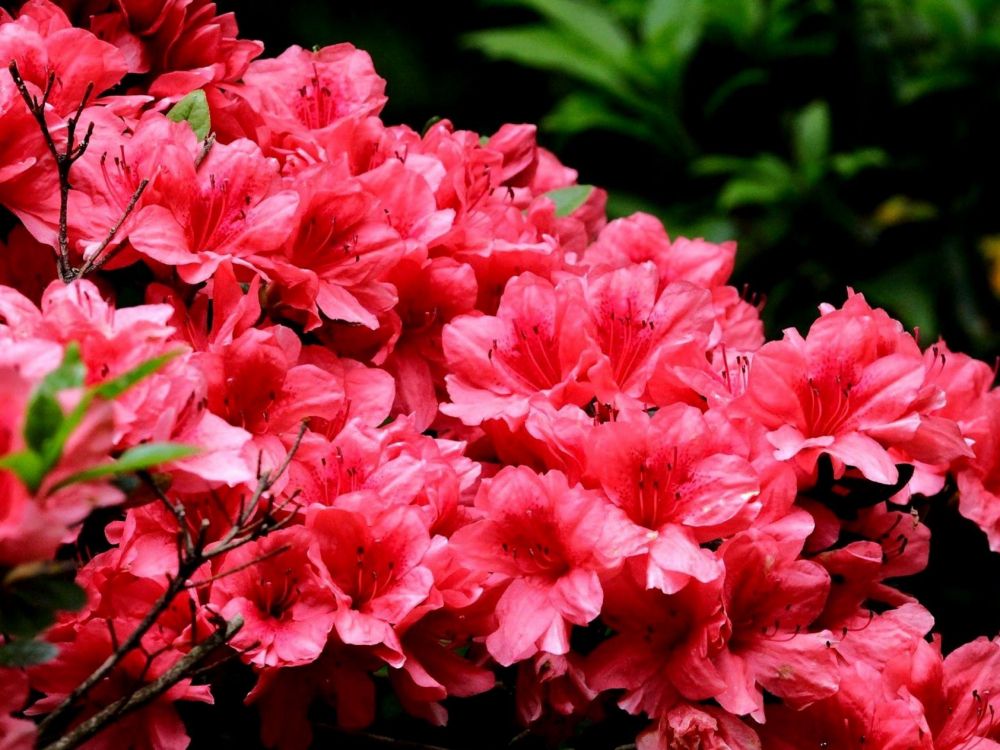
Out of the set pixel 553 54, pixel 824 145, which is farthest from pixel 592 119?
pixel 824 145

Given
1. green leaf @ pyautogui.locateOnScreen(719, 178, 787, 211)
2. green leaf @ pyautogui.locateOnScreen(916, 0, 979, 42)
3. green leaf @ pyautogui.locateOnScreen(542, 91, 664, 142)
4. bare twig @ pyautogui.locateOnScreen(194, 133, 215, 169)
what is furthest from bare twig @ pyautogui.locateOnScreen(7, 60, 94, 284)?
green leaf @ pyautogui.locateOnScreen(916, 0, 979, 42)

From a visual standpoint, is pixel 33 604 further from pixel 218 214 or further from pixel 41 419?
pixel 218 214

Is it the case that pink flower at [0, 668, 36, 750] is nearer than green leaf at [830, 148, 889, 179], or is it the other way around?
pink flower at [0, 668, 36, 750]

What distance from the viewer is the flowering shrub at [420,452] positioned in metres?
1.00

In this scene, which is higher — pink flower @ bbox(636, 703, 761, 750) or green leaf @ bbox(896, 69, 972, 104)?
pink flower @ bbox(636, 703, 761, 750)

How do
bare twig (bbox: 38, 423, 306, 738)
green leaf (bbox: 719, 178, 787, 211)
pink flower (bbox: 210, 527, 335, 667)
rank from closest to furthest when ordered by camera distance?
bare twig (bbox: 38, 423, 306, 738) < pink flower (bbox: 210, 527, 335, 667) < green leaf (bbox: 719, 178, 787, 211)

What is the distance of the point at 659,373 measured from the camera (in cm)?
119

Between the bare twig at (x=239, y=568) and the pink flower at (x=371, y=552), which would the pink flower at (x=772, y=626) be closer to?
the pink flower at (x=371, y=552)

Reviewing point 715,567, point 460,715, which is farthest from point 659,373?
point 460,715

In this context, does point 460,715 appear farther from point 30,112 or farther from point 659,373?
point 30,112

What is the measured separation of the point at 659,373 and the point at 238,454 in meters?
0.40

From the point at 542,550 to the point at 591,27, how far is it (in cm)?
316

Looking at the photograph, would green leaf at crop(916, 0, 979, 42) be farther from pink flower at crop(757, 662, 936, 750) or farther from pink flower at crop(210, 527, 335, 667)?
pink flower at crop(210, 527, 335, 667)

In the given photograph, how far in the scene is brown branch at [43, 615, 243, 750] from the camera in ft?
2.82
